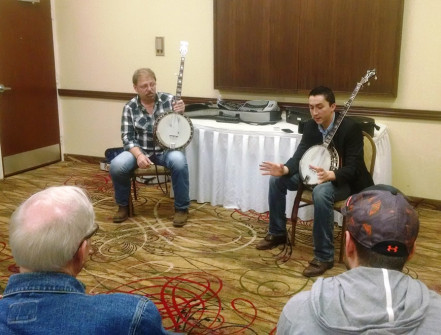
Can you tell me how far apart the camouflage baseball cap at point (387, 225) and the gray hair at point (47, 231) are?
0.65 metres


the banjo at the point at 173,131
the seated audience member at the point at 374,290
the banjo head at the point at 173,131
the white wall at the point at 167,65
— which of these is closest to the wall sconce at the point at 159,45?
the white wall at the point at 167,65

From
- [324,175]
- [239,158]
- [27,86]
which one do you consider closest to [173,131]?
[239,158]

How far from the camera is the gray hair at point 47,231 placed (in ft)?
3.49

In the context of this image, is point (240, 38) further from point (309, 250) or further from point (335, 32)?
point (309, 250)

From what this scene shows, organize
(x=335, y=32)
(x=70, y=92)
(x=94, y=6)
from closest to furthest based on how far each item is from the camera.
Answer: (x=335, y=32)
(x=94, y=6)
(x=70, y=92)

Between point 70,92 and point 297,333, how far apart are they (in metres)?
4.70

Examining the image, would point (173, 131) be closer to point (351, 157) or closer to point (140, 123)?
point (140, 123)

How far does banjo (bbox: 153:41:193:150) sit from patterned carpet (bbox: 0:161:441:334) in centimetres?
58

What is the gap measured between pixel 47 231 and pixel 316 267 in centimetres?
203

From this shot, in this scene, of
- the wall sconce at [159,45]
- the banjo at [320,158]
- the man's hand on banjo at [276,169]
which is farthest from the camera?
the wall sconce at [159,45]

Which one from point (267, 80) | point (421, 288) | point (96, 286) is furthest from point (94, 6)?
point (421, 288)

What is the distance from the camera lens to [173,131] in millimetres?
3566

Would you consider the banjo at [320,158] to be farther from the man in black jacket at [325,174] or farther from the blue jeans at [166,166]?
the blue jeans at [166,166]

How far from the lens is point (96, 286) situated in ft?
8.71
